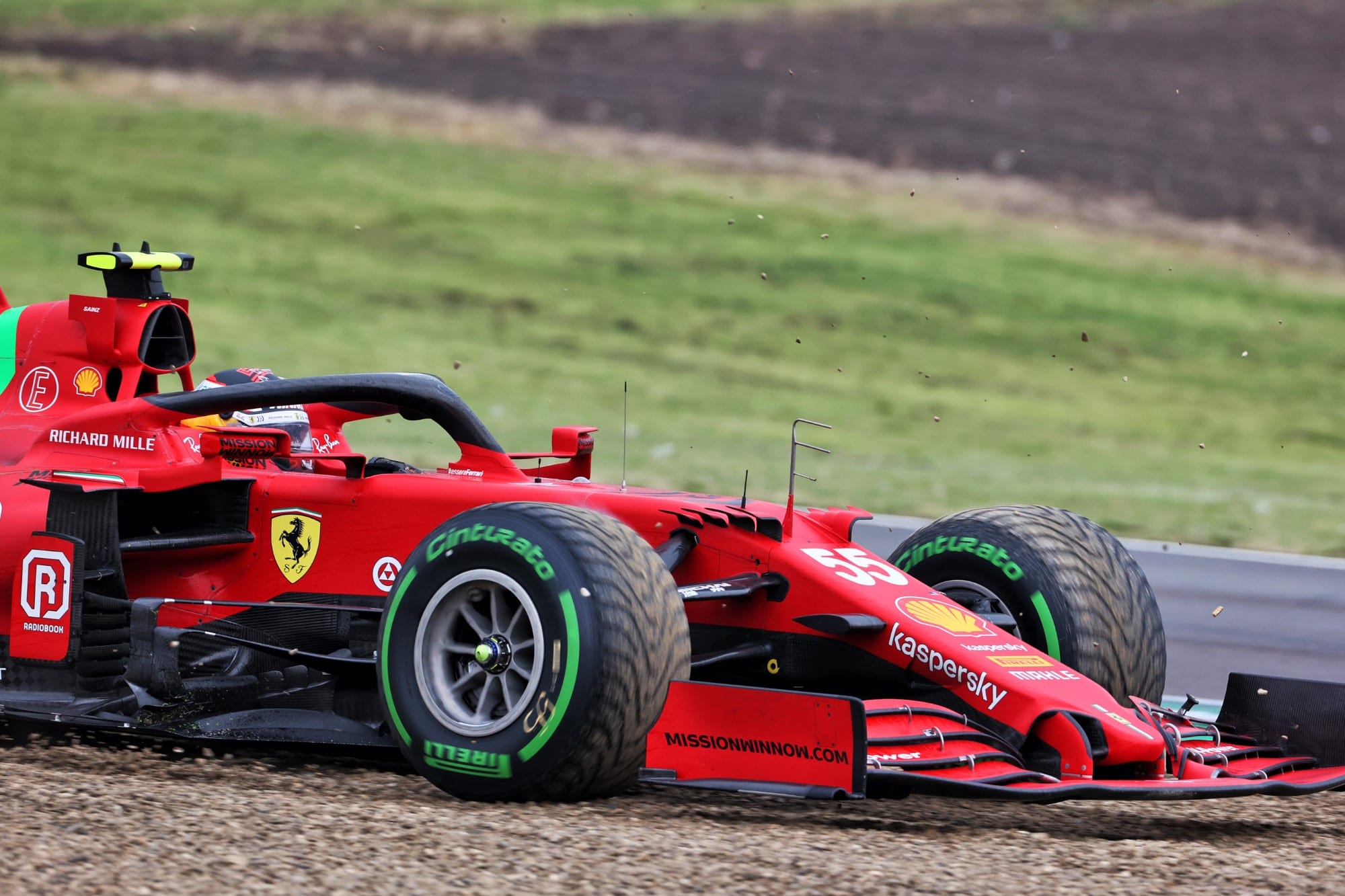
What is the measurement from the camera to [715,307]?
24219 mm

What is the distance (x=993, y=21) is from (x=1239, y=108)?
4994 millimetres

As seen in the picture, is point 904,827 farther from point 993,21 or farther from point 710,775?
point 993,21

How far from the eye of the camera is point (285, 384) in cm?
644

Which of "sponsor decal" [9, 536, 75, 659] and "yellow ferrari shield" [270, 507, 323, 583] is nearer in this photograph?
"sponsor decal" [9, 536, 75, 659]

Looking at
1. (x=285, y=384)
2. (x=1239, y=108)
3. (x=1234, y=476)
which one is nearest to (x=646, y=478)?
(x=1234, y=476)

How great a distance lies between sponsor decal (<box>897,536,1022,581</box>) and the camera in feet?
22.2

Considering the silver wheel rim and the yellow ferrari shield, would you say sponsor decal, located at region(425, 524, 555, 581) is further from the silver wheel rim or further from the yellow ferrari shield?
the yellow ferrari shield

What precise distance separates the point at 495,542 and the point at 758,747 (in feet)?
3.37

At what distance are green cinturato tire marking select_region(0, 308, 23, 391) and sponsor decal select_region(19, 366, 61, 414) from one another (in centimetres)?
10

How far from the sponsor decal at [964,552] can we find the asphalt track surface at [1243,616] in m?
2.73

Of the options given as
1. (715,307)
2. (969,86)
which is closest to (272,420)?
(715,307)

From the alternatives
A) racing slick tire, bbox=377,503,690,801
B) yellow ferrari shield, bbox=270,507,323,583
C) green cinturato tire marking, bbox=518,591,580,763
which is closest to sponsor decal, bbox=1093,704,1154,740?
racing slick tire, bbox=377,503,690,801

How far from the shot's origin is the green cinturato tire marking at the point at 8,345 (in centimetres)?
736

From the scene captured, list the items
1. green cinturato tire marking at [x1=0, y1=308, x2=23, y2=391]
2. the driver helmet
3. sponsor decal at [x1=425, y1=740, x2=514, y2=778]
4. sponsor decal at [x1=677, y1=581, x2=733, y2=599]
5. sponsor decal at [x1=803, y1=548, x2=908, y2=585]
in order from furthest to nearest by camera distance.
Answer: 1. the driver helmet
2. green cinturato tire marking at [x1=0, y1=308, x2=23, y2=391]
3. sponsor decal at [x1=803, y1=548, x2=908, y2=585]
4. sponsor decal at [x1=677, y1=581, x2=733, y2=599]
5. sponsor decal at [x1=425, y1=740, x2=514, y2=778]
